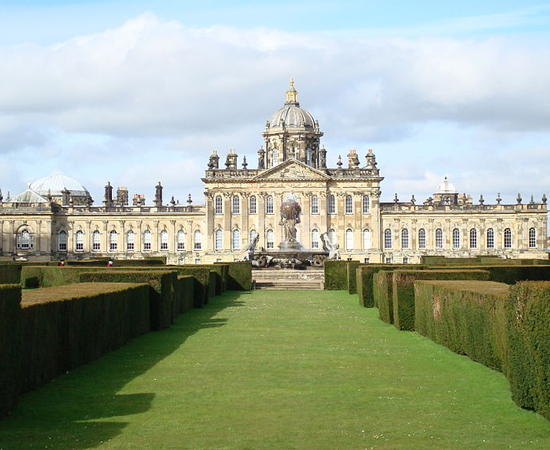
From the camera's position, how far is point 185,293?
80.6 feet

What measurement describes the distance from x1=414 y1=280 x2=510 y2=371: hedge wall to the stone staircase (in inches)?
755

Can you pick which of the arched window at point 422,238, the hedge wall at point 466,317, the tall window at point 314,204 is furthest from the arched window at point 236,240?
the hedge wall at point 466,317

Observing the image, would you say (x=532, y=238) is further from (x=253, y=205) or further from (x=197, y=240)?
(x=197, y=240)

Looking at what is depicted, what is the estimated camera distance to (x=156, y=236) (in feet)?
252

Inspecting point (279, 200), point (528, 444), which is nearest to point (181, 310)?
point (528, 444)

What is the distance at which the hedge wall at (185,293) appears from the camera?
2364cm

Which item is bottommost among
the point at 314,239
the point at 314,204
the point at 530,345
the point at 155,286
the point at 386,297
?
the point at 530,345

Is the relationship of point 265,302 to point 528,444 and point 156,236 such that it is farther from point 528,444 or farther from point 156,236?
point 156,236

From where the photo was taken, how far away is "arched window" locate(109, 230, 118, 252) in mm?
77188

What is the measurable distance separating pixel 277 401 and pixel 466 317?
4.54m

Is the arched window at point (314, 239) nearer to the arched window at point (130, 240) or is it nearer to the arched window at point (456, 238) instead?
the arched window at point (456, 238)

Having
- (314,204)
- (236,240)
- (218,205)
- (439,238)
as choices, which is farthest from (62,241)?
(439,238)

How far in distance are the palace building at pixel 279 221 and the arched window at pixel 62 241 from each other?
80 mm

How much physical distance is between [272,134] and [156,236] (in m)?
12.9
